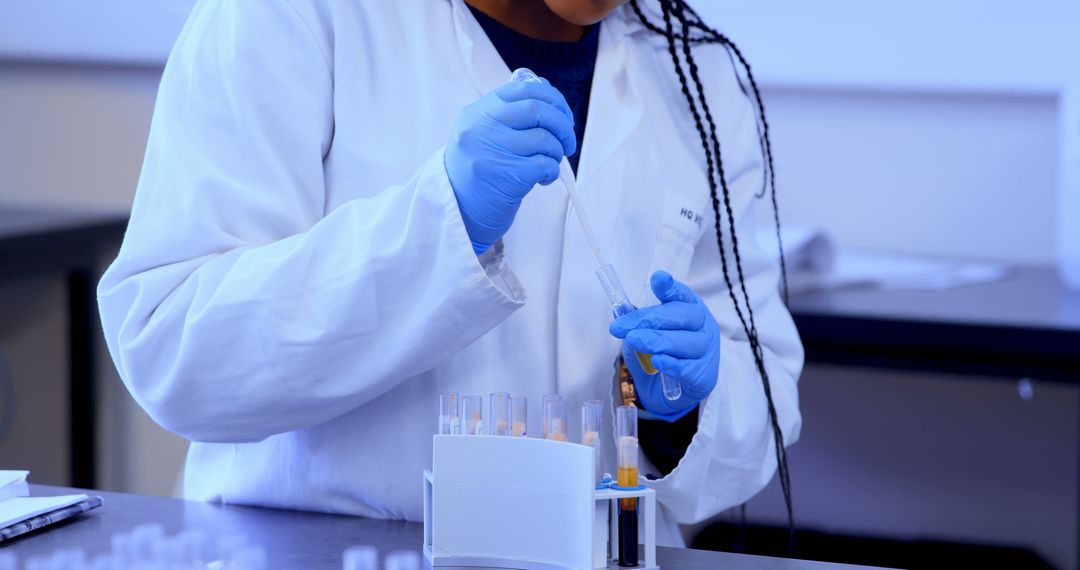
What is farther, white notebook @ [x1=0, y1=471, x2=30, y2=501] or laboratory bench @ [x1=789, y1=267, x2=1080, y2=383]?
laboratory bench @ [x1=789, y1=267, x2=1080, y2=383]

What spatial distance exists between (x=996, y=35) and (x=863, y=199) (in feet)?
1.15

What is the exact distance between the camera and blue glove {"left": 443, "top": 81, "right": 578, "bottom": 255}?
88 centimetres

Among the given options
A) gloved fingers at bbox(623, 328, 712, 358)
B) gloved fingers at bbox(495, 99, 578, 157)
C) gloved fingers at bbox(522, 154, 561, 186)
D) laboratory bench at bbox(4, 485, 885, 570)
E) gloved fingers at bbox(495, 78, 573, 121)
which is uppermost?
gloved fingers at bbox(495, 78, 573, 121)

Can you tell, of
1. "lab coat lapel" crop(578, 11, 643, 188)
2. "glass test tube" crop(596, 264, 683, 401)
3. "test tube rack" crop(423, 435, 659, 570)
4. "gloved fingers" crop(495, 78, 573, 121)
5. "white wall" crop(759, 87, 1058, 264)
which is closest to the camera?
"test tube rack" crop(423, 435, 659, 570)

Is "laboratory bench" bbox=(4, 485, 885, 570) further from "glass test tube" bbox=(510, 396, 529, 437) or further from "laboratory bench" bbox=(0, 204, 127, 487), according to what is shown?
"laboratory bench" bbox=(0, 204, 127, 487)

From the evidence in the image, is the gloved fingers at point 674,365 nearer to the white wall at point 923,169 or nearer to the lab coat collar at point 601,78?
the lab coat collar at point 601,78

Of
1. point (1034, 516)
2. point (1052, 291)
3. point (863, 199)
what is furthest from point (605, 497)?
point (1034, 516)

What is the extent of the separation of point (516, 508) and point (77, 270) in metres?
1.67

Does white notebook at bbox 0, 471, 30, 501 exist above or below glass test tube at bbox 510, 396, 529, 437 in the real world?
below

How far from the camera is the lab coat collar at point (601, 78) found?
111 centimetres

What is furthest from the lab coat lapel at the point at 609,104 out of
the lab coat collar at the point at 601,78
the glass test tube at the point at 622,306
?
the glass test tube at the point at 622,306

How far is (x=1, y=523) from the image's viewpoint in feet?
2.82

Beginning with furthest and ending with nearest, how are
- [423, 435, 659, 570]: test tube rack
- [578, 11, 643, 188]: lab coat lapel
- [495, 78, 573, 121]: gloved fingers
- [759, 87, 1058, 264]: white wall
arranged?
[759, 87, 1058, 264]: white wall → [578, 11, 643, 188]: lab coat lapel → [495, 78, 573, 121]: gloved fingers → [423, 435, 659, 570]: test tube rack

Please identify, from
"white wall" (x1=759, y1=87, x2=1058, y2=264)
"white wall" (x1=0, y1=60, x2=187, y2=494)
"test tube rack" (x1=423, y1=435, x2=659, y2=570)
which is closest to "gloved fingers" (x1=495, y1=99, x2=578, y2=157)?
"test tube rack" (x1=423, y1=435, x2=659, y2=570)
